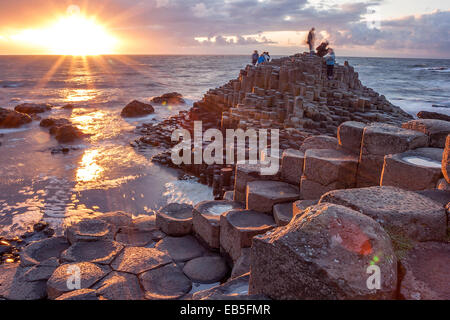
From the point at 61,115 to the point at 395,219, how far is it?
929 inches

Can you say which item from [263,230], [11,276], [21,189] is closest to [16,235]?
[11,276]

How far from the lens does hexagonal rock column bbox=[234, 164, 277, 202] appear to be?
514 centimetres

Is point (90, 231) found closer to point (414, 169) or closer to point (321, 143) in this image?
point (321, 143)

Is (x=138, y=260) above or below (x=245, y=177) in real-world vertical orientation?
below

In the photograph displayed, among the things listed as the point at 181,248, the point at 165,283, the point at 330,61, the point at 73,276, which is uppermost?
the point at 330,61

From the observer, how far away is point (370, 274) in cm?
178

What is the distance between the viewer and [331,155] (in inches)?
174

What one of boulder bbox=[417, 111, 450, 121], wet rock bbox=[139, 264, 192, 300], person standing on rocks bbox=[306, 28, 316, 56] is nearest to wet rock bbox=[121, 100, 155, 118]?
person standing on rocks bbox=[306, 28, 316, 56]

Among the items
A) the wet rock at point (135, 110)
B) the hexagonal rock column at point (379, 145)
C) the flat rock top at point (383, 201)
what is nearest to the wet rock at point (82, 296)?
the flat rock top at point (383, 201)

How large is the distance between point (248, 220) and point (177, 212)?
1.64m

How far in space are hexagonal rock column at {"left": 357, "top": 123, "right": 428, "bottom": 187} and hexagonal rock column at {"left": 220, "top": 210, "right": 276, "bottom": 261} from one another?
141 centimetres

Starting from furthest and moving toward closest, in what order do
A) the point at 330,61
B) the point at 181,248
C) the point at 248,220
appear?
the point at 330,61
the point at 181,248
the point at 248,220

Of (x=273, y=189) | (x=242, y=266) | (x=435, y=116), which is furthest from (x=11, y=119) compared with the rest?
(x=435, y=116)

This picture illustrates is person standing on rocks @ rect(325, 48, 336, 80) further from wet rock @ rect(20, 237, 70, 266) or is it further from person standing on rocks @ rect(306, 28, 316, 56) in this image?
wet rock @ rect(20, 237, 70, 266)
